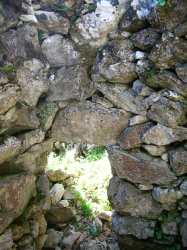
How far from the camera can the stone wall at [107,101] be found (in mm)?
4641

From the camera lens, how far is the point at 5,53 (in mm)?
4875

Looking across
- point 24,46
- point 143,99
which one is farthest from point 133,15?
point 24,46

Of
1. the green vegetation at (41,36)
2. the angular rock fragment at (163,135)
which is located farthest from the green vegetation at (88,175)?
the green vegetation at (41,36)

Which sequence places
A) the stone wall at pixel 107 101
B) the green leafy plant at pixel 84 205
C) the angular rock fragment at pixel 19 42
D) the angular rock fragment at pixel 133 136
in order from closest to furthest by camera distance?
the stone wall at pixel 107 101, the angular rock fragment at pixel 19 42, the angular rock fragment at pixel 133 136, the green leafy plant at pixel 84 205

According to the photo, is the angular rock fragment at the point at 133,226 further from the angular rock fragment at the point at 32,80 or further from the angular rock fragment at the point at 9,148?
the angular rock fragment at the point at 32,80

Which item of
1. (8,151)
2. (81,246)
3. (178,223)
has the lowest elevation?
(81,246)

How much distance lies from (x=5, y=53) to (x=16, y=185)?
180cm

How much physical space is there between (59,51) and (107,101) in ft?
3.04

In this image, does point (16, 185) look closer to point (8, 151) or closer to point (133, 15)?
point (8, 151)

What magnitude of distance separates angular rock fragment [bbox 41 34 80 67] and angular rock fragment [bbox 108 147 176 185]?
1.36 m

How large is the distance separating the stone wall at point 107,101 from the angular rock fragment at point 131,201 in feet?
0.05

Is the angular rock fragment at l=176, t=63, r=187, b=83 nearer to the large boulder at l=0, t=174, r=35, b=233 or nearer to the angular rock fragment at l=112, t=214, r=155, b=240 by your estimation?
the angular rock fragment at l=112, t=214, r=155, b=240

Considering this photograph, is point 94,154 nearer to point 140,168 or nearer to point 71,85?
point 140,168

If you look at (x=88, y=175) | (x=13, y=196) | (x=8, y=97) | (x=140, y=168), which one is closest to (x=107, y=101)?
(x=140, y=168)
